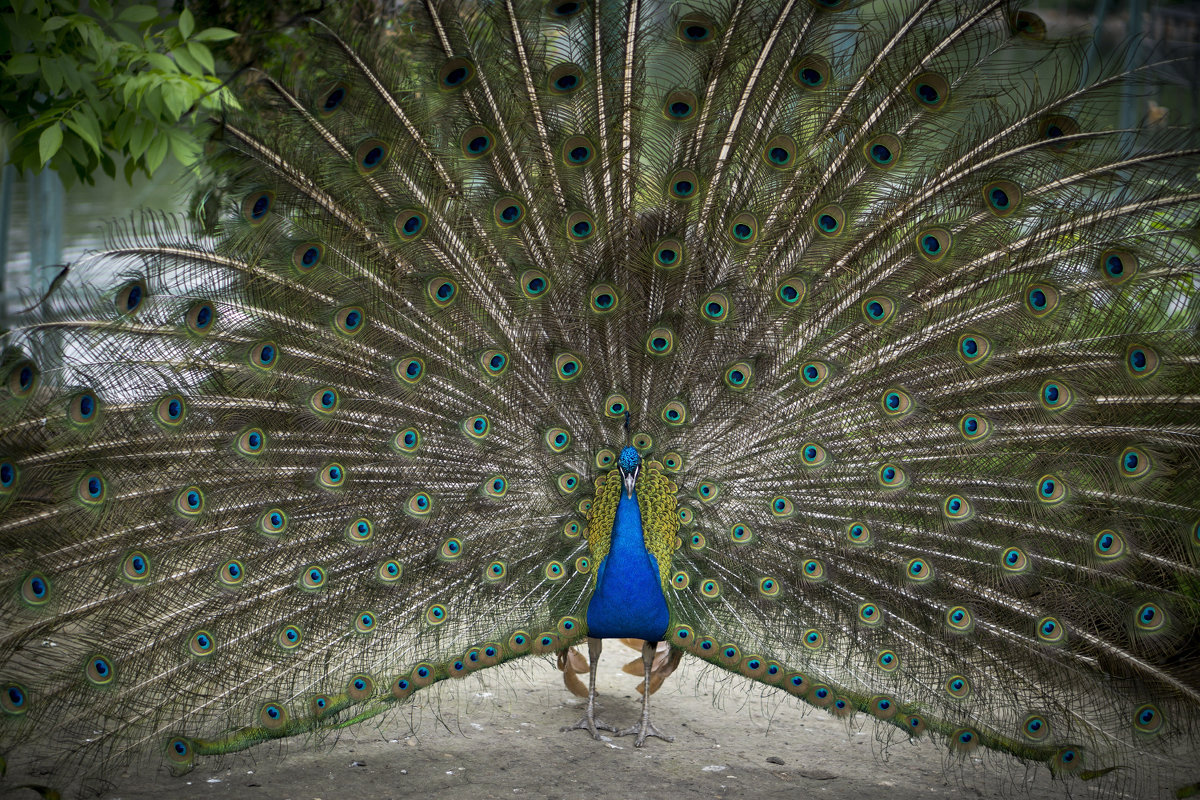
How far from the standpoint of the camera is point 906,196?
3.45 m

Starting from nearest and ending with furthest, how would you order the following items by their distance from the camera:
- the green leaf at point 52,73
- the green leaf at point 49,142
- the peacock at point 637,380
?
1. the green leaf at point 49,142
2. the green leaf at point 52,73
3. the peacock at point 637,380

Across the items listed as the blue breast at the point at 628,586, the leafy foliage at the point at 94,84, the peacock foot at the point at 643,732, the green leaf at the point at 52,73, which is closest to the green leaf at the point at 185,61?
the leafy foliage at the point at 94,84

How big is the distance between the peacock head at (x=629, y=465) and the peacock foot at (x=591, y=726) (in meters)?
1.31

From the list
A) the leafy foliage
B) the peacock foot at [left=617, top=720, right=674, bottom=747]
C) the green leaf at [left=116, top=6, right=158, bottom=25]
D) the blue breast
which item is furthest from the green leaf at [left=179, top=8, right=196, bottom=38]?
the peacock foot at [left=617, top=720, right=674, bottom=747]

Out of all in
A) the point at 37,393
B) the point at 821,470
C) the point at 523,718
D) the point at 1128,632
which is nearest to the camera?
the point at 37,393

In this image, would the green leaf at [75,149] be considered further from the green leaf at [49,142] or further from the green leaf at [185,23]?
the green leaf at [185,23]

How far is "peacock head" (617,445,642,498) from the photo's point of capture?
12.1 ft

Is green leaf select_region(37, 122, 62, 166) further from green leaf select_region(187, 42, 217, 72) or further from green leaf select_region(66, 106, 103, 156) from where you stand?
green leaf select_region(187, 42, 217, 72)

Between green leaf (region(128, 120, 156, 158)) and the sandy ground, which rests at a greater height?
green leaf (region(128, 120, 156, 158))

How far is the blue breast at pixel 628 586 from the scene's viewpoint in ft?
12.4

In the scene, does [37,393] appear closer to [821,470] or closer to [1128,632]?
[821,470]

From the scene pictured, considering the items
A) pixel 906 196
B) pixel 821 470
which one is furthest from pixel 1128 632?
pixel 906 196

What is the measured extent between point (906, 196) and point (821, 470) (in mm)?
1113

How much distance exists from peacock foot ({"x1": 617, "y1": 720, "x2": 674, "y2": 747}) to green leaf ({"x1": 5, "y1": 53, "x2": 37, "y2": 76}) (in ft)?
11.7
